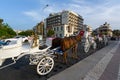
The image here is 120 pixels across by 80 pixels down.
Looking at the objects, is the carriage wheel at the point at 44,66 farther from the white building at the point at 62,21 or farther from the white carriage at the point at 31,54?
the white building at the point at 62,21

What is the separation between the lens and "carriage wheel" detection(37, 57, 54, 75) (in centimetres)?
737

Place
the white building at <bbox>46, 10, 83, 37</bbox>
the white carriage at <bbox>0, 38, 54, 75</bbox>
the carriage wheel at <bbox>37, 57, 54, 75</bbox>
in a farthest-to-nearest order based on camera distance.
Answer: the white building at <bbox>46, 10, 83, 37</bbox>
the carriage wheel at <bbox>37, 57, 54, 75</bbox>
the white carriage at <bbox>0, 38, 54, 75</bbox>

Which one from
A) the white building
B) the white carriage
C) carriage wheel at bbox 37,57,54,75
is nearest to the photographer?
the white carriage

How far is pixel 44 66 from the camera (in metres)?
7.47

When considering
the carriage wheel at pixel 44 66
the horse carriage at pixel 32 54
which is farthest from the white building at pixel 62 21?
the carriage wheel at pixel 44 66

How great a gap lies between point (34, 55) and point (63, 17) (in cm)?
10965

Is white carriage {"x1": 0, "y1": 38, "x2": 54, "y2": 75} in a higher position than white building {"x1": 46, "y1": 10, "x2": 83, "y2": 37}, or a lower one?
lower

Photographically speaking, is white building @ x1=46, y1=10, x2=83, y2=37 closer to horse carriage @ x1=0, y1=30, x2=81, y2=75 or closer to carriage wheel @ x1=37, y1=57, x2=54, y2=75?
horse carriage @ x1=0, y1=30, x2=81, y2=75

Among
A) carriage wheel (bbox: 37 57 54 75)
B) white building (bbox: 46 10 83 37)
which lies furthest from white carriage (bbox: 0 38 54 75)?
white building (bbox: 46 10 83 37)

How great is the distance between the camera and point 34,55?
788 centimetres

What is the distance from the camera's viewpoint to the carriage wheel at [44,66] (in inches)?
290

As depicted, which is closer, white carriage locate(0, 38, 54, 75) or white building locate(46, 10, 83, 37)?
Answer: white carriage locate(0, 38, 54, 75)

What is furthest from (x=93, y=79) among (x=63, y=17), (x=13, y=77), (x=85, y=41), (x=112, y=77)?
(x=63, y=17)

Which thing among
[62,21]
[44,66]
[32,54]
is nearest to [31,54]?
[32,54]
